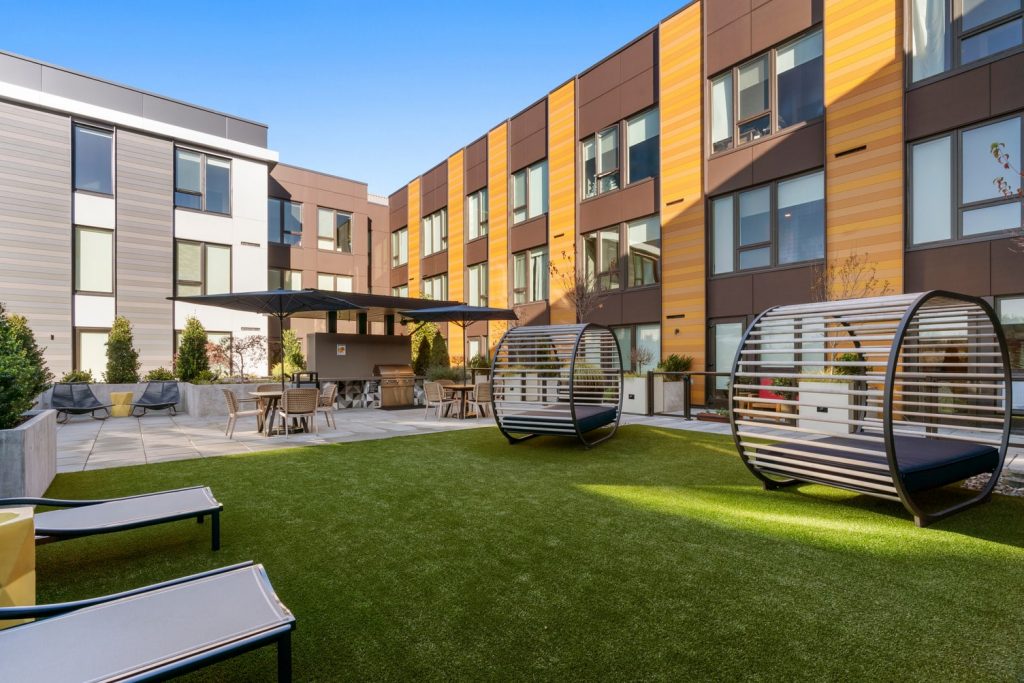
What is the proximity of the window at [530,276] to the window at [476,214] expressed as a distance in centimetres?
298

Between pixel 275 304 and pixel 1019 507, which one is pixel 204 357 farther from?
pixel 1019 507

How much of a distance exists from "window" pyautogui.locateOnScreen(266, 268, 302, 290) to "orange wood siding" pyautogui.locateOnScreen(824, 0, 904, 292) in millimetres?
21334

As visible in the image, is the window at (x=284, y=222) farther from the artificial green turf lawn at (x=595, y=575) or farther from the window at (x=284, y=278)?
the artificial green turf lawn at (x=595, y=575)

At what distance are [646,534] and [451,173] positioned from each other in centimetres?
2276

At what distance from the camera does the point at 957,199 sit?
941 cm

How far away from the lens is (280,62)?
1468 centimetres

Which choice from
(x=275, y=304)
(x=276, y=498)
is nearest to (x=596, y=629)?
(x=276, y=498)

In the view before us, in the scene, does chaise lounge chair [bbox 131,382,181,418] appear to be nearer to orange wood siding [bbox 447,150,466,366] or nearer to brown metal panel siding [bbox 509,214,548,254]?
orange wood siding [bbox 447,150,466,366]

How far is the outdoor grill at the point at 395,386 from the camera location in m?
14.7

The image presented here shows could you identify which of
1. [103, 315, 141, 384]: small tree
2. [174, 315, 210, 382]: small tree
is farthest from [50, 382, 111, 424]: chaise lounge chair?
[174, 315, 210, 382]: small tree

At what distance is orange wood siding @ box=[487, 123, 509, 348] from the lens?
67.7 ft

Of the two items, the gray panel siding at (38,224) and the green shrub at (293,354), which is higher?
the gray panel siding at (38,224)

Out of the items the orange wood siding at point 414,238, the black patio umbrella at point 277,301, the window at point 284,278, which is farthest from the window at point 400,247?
the black patio umbrella at point 277,301

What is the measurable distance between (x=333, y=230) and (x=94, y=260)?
10681 millimetres
